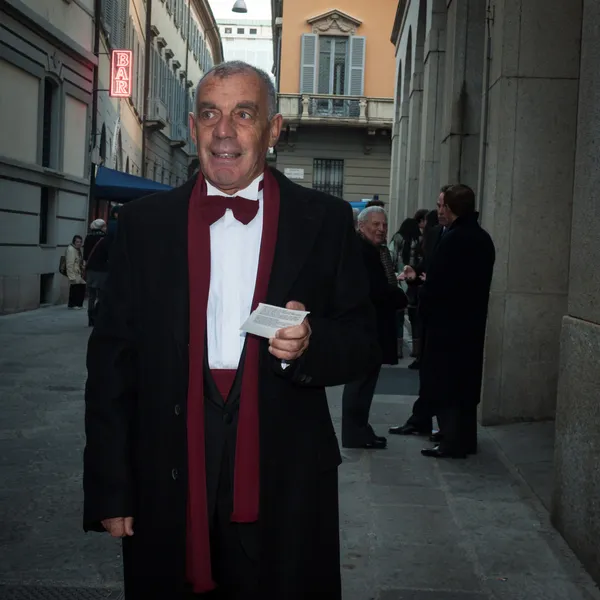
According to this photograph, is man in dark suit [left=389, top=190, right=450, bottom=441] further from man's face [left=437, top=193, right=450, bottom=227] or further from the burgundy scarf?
the burgundy scarf

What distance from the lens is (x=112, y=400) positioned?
8.13ft

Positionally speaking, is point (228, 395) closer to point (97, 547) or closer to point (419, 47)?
point (97, 547)

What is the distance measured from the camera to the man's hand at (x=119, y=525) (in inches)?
96.5

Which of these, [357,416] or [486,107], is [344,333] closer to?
[357,416]

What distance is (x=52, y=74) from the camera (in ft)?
61.2

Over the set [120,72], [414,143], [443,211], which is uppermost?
[120,72]

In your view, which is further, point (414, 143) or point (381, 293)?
point (414, 143)

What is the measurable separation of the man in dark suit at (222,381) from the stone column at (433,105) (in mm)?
11160

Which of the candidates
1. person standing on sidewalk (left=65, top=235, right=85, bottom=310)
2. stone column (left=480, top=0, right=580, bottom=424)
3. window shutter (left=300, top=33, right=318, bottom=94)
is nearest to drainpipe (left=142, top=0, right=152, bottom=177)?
Answer: window shutter (left=300, top=33, right=318, bottom=94)

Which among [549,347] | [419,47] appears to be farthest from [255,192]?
[419,47]

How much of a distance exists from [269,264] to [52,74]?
17362 millimetres

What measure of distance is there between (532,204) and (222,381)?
5.42 m

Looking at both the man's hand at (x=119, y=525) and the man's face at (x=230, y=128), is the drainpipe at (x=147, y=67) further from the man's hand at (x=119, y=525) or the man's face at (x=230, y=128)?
the man's hand at (x=119, y=525)

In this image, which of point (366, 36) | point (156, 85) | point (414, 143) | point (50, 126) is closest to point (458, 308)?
point (414, 143)
